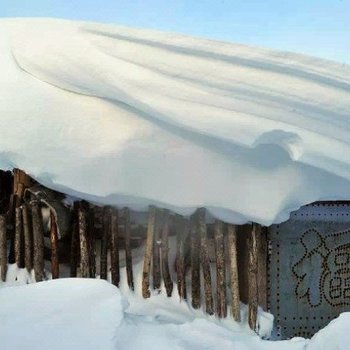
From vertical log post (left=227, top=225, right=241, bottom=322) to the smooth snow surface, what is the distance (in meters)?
0.13

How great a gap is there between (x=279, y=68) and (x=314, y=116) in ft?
1.46

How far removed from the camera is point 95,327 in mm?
3018

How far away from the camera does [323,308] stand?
442 cm

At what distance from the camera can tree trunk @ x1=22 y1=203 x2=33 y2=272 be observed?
444 centimetres

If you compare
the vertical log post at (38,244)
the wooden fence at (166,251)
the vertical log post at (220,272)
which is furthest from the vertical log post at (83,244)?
the vertical log post at (220,272)

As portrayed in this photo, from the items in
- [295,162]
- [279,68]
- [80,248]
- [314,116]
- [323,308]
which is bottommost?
[323,308]

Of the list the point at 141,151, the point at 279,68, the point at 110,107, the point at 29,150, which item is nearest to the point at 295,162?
the point at 279,68

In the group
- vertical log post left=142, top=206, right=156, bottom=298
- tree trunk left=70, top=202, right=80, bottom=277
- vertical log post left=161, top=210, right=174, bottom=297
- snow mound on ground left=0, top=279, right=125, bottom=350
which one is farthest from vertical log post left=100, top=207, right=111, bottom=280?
snow mound on ground left=0, top=279, right=125, bottom=350

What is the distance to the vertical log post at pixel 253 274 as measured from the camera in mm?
4148

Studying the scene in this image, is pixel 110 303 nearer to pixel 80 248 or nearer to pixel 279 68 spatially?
pixel 80 248

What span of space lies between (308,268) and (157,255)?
1.21 m

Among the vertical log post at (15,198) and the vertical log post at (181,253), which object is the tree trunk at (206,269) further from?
the vertical log post at (15,198)

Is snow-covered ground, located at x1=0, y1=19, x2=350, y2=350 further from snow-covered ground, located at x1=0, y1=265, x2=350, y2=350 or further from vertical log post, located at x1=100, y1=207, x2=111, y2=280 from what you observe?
snow-covered ground, located at x1=0, y1=265, x2=350, y2=350

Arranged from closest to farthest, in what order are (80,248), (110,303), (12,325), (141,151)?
(12,325), (110,303), (141,151), (80,248)
